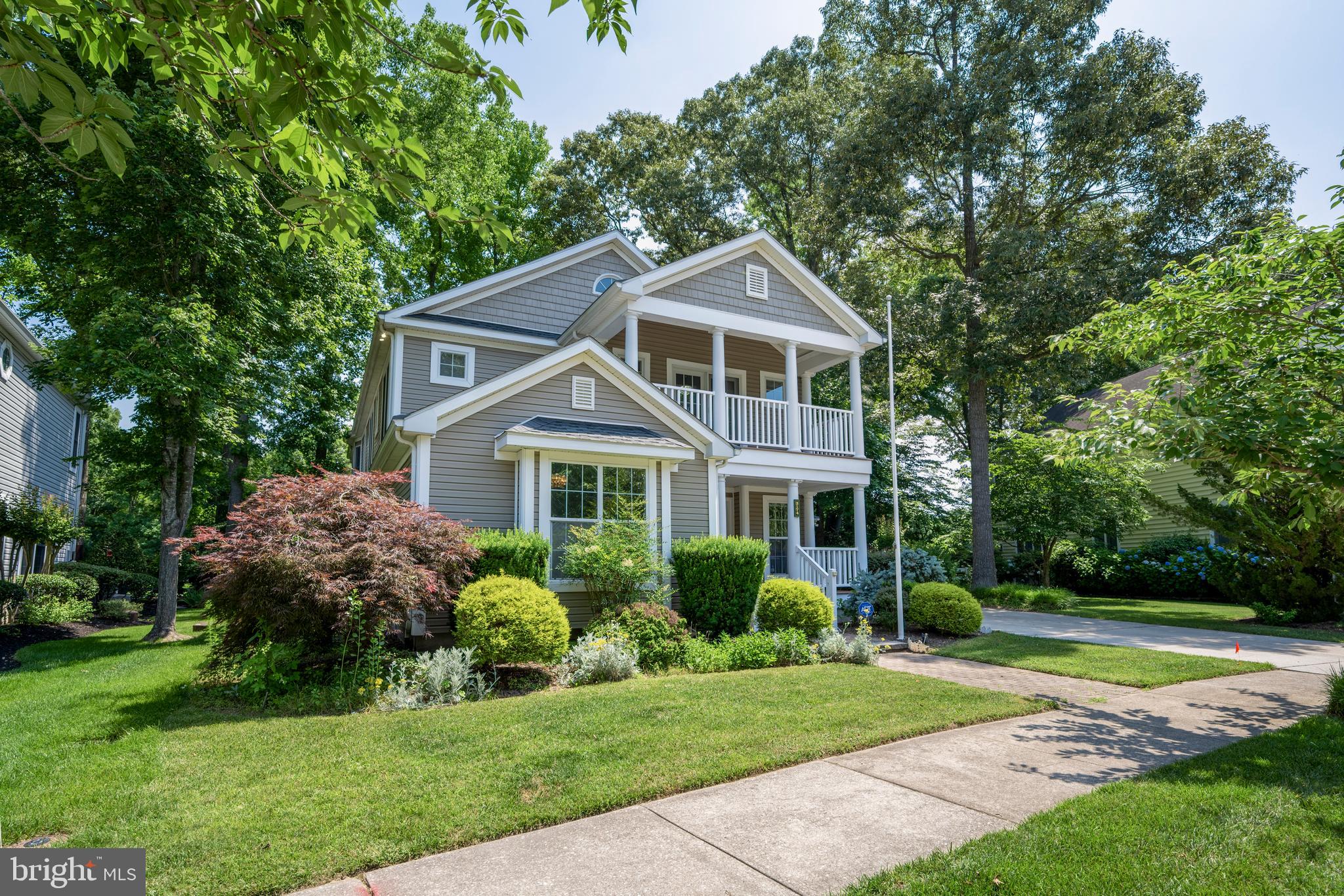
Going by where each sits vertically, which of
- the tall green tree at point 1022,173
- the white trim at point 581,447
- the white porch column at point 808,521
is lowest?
the white porch column at point 808,521

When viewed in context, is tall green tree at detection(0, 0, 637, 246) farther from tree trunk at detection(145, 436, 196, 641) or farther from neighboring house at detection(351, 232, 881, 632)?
tree trunk at detection(145, 436, 196, 641)

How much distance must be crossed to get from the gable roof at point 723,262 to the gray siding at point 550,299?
642 millimetres

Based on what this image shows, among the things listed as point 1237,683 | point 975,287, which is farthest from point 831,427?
point 1237,683

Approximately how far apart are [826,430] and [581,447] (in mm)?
6775

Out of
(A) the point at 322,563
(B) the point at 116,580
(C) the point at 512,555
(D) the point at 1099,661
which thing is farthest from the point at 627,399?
(B) the point at 116,580

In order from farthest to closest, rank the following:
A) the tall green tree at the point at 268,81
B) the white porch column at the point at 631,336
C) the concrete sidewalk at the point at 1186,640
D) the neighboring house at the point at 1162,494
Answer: the neighboring house at the point at 1162,494
the white porch column at the point at 631,336
the concrete sidewalk at the point at 1186,640
the tall green tree at the point at 268,81

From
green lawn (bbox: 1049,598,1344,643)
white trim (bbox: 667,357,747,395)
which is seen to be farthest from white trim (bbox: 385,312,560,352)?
green lawn (bbox: 1049,598,1344,643)

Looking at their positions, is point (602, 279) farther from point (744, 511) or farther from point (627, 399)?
point (744, 511)

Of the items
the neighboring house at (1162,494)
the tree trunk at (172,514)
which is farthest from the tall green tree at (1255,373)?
the neighboring house at (1162,494)

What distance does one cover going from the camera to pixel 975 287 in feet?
61.7

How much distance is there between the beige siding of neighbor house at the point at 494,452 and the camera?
10.7 metres

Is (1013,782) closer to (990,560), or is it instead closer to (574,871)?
→ (574,871)

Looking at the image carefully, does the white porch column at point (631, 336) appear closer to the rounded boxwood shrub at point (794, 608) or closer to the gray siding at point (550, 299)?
the gray siding at point (550, 299)

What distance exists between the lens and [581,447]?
10.8 metres
